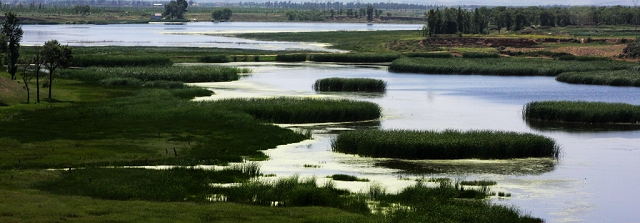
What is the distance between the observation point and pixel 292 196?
32688 mm

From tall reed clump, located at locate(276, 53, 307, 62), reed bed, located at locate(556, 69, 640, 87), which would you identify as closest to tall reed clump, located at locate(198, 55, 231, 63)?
tall reed clump, located at locate(276, 53, 307, 62)

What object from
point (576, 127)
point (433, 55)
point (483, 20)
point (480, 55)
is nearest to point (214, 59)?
point (433, 55)

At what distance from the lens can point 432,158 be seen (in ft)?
148

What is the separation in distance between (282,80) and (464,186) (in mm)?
57509

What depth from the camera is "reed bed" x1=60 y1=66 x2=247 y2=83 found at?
89625 millimetres

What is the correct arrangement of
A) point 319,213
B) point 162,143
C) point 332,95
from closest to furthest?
point 319,213
point 162,143
point 332,95

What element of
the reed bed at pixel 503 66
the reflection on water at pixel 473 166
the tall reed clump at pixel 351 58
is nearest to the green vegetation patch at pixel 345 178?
the reflection on water at pixel 473 166

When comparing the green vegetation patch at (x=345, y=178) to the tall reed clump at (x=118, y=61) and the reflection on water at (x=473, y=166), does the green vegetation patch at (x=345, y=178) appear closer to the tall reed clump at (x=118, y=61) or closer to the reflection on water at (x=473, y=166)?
the reflection on water at (x=473, y=166)

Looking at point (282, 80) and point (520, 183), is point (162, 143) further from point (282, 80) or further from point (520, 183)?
point (282, 80)

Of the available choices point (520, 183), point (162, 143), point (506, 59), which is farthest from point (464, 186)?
point (506, 59)

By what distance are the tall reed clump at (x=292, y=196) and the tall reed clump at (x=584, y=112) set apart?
104 feet

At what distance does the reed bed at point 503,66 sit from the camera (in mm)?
105750

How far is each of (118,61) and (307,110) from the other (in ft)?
172

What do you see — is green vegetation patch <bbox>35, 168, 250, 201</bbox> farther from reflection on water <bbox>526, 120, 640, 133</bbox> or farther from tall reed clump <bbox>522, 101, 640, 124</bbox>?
tall reed clump <bbox>522, 101, 640, 124</bbox>
